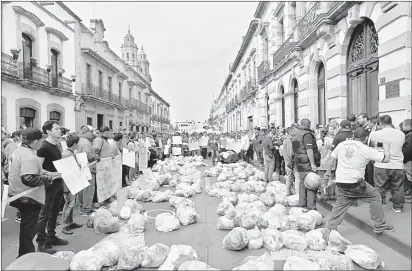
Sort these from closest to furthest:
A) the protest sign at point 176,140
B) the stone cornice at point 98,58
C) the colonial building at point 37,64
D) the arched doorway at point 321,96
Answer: the arched doorway at point 321,96 < the colonial building at point 37,64 < the protest sign at point 176,140 < the stone cornice at point 98,58

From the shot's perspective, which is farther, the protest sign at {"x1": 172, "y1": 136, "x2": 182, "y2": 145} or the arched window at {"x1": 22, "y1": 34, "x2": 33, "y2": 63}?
the protest sign at {"x1": 172, "y1": 136, "x2": 182, "y2": 145}

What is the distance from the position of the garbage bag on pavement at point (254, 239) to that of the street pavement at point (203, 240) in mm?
70

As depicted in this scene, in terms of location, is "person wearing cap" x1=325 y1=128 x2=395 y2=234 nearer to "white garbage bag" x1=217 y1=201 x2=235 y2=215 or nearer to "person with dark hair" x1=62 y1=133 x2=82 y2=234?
"white garbage bag" x1=217 y1=201 x2=235 y2=215

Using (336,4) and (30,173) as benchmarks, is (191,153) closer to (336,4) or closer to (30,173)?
(336,4)

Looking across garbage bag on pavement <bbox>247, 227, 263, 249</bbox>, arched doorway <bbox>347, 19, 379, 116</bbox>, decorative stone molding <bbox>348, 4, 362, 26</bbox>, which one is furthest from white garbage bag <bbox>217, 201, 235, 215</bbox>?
decorative stone molding <bbox>348, 4, 362, 26</bbox>

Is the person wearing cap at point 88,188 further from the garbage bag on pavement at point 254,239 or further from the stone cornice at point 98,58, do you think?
the stone cornice at point 98,58

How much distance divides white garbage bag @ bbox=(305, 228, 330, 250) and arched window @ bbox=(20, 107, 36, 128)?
1460cm

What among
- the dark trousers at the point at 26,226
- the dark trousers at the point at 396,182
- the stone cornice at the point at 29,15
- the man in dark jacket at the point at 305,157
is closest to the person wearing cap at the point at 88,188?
the dark trousers at the point at 26,226

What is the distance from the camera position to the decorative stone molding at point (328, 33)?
33.8 feet

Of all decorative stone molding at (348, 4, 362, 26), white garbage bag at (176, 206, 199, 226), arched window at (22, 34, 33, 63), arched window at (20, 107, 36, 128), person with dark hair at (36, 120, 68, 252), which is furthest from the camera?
arched window at (22, 34, 33, 63)

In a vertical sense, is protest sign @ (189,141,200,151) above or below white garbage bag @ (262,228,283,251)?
above

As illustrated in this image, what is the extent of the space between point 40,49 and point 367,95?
15.9 meters

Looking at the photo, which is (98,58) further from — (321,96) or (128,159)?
(128,159)

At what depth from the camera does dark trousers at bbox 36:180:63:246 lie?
14.7 feet
